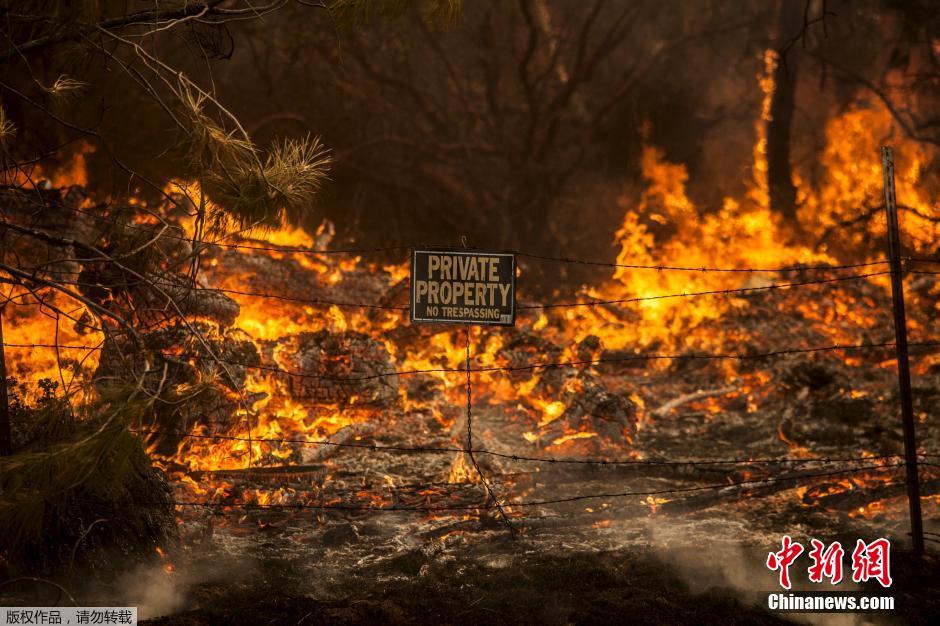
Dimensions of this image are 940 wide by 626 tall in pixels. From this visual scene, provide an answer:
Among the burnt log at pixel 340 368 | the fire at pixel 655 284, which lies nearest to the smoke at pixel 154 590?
the burnt log at pixel 340 368

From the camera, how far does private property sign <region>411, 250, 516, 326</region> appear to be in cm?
572

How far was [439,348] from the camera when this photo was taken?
A: 1084 cm

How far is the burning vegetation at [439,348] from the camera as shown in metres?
4.23

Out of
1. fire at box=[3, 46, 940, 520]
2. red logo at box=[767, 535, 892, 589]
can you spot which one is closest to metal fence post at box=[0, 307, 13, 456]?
fire at box=[3, 46, 940, 520]

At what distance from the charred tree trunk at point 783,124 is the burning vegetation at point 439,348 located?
2.1 inches

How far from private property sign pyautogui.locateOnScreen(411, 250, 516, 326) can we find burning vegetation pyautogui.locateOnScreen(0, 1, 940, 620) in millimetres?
378

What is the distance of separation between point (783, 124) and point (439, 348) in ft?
23.6

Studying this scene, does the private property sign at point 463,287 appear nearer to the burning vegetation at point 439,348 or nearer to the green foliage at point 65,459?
the burning vegetation at point 439,348

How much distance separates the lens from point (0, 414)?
190 inches

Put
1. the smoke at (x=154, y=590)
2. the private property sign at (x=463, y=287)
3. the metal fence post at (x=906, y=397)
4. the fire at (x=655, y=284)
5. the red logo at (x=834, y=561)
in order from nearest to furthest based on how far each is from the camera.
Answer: the smoke at (x=154, y=590), the red logo at (x=834, y=561), the metal fence post at (x=906, y=397), the private property sign at (x=463, y=287), the fire at (x=655, y=284)

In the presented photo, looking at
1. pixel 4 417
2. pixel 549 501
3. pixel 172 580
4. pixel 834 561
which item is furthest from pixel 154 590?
pixel 834 561

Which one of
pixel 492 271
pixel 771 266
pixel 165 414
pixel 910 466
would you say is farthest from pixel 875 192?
pixel 165 414

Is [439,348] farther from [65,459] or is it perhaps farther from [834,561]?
[65,459]

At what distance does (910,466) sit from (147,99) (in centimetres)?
1159
